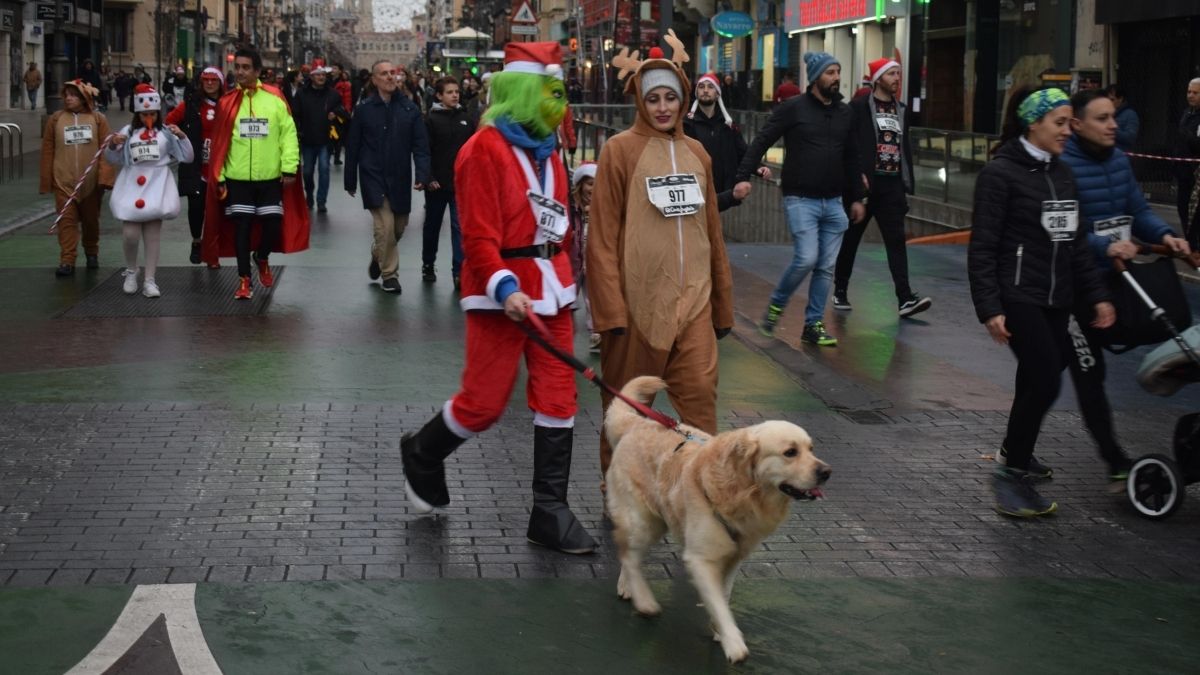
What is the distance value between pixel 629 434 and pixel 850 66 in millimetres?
35263

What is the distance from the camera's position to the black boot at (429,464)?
20.7 feet

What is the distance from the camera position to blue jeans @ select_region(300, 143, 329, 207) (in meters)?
20.6

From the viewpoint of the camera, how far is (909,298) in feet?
40.1

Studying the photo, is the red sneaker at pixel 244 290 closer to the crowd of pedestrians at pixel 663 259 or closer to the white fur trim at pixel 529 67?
the crowd of pedestrians at pixel 663 259

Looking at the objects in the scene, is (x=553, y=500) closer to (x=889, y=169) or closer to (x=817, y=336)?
(x=817, y=336)

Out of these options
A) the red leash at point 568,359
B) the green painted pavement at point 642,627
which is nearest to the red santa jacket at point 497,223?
the red leash at point 568,359

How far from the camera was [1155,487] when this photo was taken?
6754 millimetres

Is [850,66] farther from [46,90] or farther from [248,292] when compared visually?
[46,90]

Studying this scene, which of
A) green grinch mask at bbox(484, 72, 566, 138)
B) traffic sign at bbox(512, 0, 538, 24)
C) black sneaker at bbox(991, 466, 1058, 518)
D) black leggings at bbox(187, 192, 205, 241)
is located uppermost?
traffic sign at bbox(512, 0, 538, 24)

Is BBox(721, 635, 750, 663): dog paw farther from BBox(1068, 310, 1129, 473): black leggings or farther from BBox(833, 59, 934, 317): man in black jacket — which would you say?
BBox(833, 59, 934, 317): man in black jacket

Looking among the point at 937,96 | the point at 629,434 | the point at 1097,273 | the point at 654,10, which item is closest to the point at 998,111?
the point at 937,96

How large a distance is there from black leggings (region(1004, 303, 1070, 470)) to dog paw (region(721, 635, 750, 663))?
2519 millimetres

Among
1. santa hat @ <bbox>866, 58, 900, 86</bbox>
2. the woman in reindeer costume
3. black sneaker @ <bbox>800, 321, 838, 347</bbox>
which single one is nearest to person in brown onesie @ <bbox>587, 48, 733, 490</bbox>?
the woman in reindeer costume

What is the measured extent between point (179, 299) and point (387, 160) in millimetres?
2145
